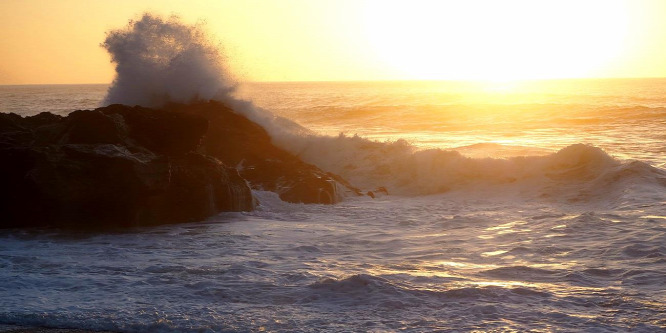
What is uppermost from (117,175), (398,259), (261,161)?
(117,175)

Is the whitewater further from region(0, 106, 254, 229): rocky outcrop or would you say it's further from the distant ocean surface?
region(0, 106, 254, 229): rocky outcrop

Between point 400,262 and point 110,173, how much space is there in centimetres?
409

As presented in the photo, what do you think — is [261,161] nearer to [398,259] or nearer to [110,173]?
[110,173]

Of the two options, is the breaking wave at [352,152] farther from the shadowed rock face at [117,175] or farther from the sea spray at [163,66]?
the shadowed rock face at [117,175]

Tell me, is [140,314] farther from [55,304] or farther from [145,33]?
[145,33]

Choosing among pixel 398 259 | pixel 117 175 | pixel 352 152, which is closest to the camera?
pixel 398 259

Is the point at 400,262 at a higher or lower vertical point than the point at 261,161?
lower

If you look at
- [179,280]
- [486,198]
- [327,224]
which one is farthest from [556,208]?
[179,280]

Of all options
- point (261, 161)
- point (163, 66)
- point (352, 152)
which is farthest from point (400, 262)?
point (163, 66)

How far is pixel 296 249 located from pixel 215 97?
9166mm

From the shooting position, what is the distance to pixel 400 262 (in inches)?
264

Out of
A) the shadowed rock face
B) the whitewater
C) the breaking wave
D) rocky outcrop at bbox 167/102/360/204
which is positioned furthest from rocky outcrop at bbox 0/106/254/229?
the breaking wave

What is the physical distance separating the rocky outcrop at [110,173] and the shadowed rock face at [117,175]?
1cm

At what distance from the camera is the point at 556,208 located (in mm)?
10062
